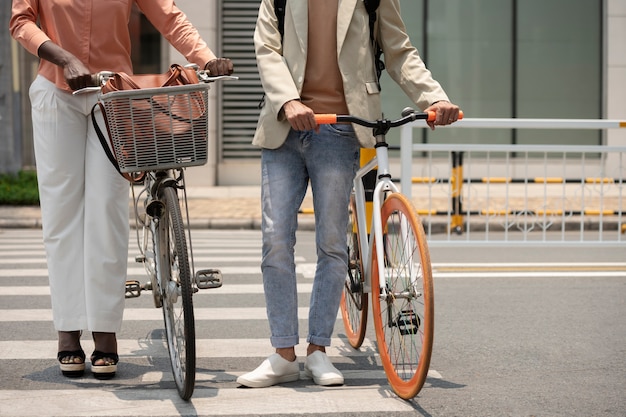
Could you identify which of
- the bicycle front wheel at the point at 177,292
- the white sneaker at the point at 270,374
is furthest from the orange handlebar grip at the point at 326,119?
the white sneaker at the point at 270,374

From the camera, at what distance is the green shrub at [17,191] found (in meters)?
14.2

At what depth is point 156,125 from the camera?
12.9 feet

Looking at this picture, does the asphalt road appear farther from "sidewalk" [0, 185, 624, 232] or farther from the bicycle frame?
"sidewalk" [0, 185, 624, 232]

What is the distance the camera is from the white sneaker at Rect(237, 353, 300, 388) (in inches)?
171

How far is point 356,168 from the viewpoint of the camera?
15.1 feet

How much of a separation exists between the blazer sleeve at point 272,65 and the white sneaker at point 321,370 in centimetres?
105

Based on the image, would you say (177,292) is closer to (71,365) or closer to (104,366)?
(104,366)

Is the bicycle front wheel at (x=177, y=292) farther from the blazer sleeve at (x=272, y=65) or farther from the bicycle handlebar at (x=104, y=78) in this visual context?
the blazer sleeve at (x=272, y=65)

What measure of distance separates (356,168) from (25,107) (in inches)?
674

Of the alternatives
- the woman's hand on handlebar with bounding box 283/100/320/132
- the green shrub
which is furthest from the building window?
the woman's hand on handlebar with bounding box 283/100/320/132

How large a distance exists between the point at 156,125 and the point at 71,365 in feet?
4.08

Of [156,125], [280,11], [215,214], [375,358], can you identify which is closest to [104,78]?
[156,125]

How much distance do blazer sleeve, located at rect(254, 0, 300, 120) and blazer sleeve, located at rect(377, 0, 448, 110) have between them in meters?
0.47

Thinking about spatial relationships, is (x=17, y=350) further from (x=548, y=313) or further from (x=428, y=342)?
(x=548, y=313)
